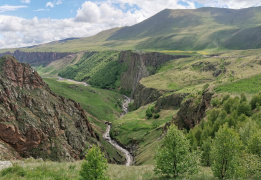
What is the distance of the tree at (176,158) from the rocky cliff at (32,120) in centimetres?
3672

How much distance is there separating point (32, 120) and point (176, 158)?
138 feet

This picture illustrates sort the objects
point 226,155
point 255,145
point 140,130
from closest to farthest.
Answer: point 226,155 → point 255,145 → point 140,130

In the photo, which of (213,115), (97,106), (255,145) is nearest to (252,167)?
(255,145)

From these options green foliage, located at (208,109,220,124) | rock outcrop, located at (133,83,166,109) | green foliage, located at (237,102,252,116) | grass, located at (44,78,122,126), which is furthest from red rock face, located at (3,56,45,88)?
rock outcrop, located at (133,83,166,109)

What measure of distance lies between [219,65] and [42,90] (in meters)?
130

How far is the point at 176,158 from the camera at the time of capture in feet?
77.0

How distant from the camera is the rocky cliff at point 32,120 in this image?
4738 centimetres

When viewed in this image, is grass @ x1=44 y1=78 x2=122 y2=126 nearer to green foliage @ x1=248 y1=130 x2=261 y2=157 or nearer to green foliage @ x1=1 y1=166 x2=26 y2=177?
green foliage @ x1=248 y1=130 x2=261 y2=157

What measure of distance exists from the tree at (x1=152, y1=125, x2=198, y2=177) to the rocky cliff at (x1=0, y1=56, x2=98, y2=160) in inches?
1446

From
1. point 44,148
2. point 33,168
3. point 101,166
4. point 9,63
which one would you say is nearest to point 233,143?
point 101,166

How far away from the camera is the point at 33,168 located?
69.8ft

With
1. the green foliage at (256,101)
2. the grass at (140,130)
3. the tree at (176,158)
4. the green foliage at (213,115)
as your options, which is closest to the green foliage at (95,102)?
the grass at (140,130)

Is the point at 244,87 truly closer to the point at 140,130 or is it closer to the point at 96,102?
the point at 140,130

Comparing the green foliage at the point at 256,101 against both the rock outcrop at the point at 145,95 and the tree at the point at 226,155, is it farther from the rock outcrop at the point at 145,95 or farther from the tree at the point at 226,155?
the rock outcrop at the point at 145,95
